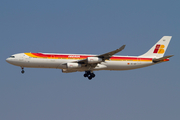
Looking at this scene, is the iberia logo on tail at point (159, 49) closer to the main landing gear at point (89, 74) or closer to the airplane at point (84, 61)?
the airplane at point (84, 61)

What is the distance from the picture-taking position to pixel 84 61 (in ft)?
189

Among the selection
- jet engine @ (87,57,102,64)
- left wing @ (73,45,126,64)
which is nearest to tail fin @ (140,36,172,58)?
left wing @ (73,45,126,64)

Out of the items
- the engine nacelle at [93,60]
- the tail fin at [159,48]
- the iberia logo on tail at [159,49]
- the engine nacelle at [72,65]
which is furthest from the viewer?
the iberia logo on tail at [159,49]

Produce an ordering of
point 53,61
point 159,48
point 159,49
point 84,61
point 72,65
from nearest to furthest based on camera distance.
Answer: point 53,61 → point 72,65 → point 84,61 → point 159,49 → point 159,48

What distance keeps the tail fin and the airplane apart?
3.15 feet

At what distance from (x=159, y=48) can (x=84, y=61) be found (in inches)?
691

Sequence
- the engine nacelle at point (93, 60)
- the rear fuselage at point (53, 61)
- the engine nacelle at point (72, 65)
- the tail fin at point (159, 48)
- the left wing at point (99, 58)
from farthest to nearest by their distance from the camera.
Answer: the tail fin at point (159, 48)
the left wing at point (99, 58)
the engine nacelle at point (93, 60)
the engine nacelle at point (72, 65)
the rear fuselage at point (53, 61)

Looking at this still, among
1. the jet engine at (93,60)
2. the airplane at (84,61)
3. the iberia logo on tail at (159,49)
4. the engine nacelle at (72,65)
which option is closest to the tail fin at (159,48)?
the iberia logo on tail at (159,49)

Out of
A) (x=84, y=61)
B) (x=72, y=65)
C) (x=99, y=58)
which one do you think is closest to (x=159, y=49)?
(x=99, y=58)

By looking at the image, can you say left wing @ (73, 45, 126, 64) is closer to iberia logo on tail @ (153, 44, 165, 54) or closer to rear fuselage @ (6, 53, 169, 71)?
rear fuselage @ (6, 53, 169, 71)

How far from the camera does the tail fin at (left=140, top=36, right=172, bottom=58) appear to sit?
2547 inches

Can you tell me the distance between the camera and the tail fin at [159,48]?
212ft

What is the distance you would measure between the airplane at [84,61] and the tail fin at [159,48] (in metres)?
0.96

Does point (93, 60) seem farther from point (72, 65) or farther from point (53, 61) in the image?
point (53, 61)
